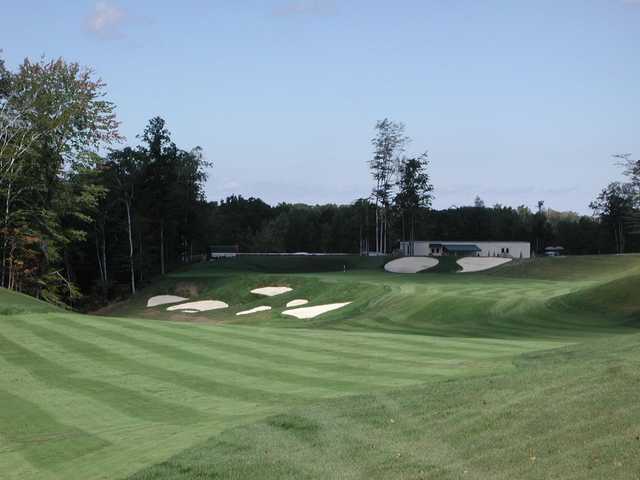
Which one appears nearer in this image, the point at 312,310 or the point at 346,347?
the point at 346,347

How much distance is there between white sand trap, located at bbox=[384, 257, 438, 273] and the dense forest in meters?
17.1

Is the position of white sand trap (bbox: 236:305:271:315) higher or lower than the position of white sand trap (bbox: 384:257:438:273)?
lower

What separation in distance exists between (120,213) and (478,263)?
128 feet

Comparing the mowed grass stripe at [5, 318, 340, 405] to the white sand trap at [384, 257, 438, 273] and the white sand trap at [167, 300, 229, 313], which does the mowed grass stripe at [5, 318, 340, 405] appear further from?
the white sand trap at [384, 257, 438, 273]

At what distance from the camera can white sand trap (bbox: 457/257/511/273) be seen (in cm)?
6438

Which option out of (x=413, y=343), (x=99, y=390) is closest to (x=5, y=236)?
(x=413, y=343)

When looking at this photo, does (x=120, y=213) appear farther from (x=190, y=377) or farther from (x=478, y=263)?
(x=190, y=377)

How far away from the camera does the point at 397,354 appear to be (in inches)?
765

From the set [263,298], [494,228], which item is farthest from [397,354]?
[494,228]

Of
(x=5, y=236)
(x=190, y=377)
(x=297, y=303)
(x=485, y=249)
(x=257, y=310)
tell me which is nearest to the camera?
(x=190, y=377)

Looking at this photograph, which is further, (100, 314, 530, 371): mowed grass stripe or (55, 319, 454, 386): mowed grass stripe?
(100, 314, 530, 371): mowed grass stripe

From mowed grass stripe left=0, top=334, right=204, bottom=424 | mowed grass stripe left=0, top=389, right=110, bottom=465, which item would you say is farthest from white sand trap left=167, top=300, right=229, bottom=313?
mowed grass stripe left=0, top=389, right=110, bottom=465

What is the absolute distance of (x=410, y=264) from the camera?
70.2 meters

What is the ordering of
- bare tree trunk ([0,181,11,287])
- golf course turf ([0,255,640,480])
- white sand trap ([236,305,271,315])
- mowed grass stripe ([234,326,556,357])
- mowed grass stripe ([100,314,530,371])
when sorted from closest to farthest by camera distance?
golf course turf ([0,255,640,480]) → mowed grass stripe ([100,314,530,371]) → mowed grass stripe ([234,326,556,357]) → white sand trap ([236,305,271,315]) → bare tree trunk ([0,181,11,287])
